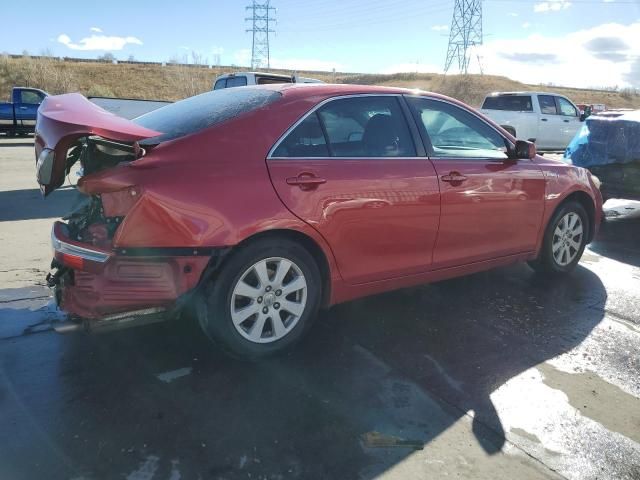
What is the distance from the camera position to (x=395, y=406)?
9.68 feet

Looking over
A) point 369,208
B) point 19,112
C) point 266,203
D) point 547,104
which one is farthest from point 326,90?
point 19,112

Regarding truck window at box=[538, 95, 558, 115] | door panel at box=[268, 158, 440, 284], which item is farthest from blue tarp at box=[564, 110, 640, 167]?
truck window at box=[538, 95, 558, 115]

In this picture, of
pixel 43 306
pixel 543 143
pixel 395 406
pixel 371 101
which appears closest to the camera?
pixel 395 406

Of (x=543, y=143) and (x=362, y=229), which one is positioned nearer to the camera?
(x=362, y=229)

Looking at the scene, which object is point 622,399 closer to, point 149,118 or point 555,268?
point 555,268

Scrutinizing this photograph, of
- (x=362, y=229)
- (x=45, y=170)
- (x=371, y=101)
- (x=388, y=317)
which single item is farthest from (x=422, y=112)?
(x=45, y=170)

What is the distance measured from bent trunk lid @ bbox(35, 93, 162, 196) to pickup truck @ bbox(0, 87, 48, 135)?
754 inches

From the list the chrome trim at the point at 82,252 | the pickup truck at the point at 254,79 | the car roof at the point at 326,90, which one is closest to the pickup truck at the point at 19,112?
the pickup truck at the point at 254,79

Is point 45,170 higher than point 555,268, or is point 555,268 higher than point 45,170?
point 45,170

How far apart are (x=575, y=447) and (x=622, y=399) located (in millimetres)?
713

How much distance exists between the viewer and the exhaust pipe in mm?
2945

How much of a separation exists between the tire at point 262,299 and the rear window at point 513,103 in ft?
45.5

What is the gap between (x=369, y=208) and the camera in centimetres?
357

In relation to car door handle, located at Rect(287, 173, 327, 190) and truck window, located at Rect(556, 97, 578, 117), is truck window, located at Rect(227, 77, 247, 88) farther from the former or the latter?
truck window, located at Rect(556, 97, 578, 117)
